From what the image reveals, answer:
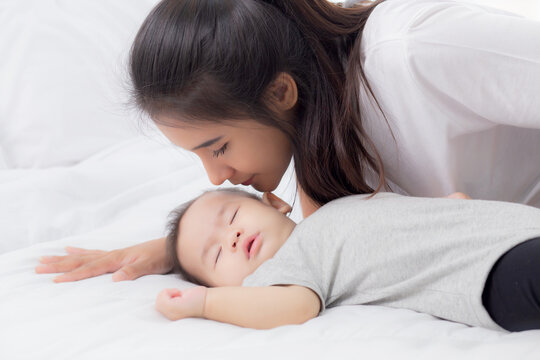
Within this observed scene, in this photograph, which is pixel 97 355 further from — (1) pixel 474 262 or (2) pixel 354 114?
(2) pixel 354 114

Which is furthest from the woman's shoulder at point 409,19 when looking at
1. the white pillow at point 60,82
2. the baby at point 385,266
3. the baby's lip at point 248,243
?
the white pillow at point 60,82

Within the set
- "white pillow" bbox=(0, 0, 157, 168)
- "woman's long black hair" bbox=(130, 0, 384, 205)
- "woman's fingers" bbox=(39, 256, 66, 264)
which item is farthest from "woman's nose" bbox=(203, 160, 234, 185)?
"white pillow" bbox=(0, 0, 157, 168)

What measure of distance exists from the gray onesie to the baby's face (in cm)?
7

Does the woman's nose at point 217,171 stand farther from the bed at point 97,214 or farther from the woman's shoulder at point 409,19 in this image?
the woman's shoulder at point 409,19

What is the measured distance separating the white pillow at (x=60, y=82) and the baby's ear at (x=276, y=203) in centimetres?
71

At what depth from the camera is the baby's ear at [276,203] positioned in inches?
52.3

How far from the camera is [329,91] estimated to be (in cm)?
117

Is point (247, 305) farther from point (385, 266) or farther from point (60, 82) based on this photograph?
point (60, 82)

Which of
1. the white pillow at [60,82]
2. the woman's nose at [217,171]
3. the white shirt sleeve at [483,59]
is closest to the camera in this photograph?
the white shirt sleeve at [483,59]

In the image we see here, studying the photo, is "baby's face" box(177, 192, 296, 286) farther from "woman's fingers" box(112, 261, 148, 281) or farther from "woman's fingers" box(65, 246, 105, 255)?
"woman's fingers" box(65, 246, 105, 255)

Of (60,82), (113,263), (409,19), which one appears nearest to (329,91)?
(409,19)

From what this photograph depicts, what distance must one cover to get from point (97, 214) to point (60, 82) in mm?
637

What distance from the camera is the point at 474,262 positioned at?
0.88 metres

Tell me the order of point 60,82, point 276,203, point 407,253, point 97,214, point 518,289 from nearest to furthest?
point 518,289, point 407,253, point 276,203, point 97,214, point 60,82
